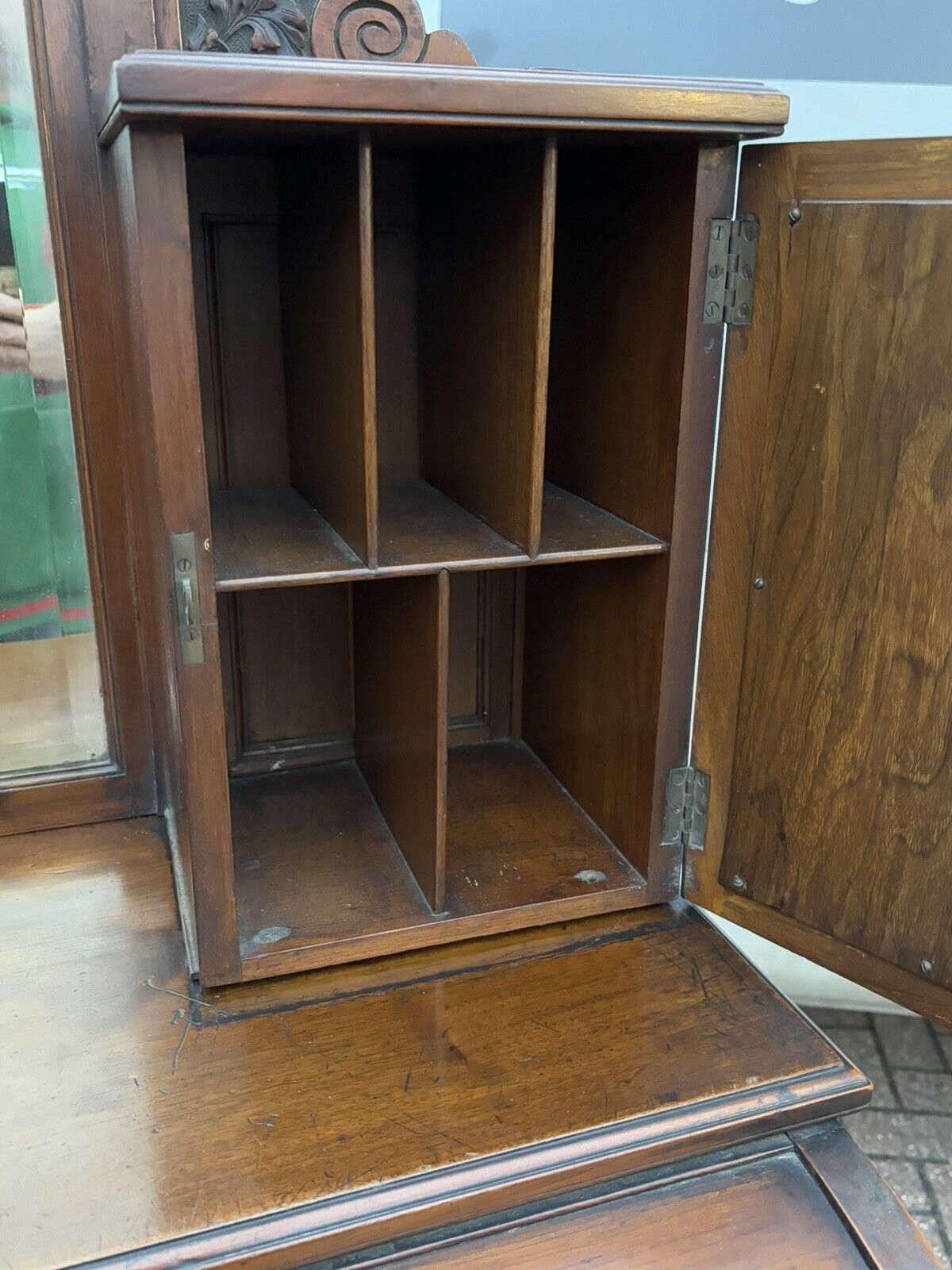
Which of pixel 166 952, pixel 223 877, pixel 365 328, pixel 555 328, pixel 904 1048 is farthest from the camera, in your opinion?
pixel 904 1048

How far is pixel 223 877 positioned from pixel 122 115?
71 cm

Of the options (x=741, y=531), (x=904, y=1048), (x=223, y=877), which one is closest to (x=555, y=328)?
(x=741, y=531)

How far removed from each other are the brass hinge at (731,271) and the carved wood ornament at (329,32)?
1.30 feet

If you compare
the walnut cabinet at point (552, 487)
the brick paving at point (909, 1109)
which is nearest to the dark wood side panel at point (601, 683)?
the walnut cabinet at point (552, 487)

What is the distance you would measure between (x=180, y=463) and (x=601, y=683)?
642 millimetres

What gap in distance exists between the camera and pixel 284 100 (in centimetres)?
87

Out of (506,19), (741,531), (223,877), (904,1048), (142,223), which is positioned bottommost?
(904,1048)

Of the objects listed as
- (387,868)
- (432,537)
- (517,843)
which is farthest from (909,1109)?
(432,537)

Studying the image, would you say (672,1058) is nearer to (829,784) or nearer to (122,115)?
(829,784)

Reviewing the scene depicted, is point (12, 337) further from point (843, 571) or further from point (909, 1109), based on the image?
point (909, 1109)

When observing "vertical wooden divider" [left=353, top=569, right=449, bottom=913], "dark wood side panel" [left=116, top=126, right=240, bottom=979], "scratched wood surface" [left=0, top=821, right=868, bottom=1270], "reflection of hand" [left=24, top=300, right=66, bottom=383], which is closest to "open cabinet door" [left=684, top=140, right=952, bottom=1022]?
"scratched wood surface" [left=0, top=821, right=868, bottom=1270]

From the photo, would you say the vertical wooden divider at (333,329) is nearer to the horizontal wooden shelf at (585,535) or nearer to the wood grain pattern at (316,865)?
the horizontal wooden shelf at (585,535)

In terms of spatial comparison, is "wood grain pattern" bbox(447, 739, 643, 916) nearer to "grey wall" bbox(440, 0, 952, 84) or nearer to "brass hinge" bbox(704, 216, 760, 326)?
"brass hinge" bbox(704, 216, 760, 326)

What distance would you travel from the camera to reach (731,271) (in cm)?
109
